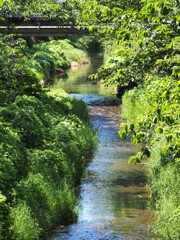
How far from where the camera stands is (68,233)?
12.3 meters

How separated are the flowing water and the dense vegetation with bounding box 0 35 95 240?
1.24 feet

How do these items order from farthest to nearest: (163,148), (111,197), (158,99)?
1. (111,197)
2. (158,99)
3. (163,148)

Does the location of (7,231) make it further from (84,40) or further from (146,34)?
(84,40)

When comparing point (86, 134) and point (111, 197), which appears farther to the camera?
point (86, 134)

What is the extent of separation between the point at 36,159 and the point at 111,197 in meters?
2.47

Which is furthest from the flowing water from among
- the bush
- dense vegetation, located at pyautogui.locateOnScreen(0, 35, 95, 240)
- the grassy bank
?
the bush

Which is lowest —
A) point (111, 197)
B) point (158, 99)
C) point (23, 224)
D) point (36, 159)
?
point (111, 197)

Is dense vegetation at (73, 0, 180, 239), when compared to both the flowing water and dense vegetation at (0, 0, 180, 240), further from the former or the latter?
the flowing water

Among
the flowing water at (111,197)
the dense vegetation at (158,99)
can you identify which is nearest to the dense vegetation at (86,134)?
the dense vegetation at (158,99)

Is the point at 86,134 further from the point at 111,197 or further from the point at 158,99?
the point at 158,99

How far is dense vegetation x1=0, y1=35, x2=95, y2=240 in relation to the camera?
435 inches

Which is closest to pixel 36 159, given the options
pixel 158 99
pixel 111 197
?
pixel 111 197

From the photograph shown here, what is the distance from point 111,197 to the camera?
15.2 metres

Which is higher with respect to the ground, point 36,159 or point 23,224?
point 36,159
